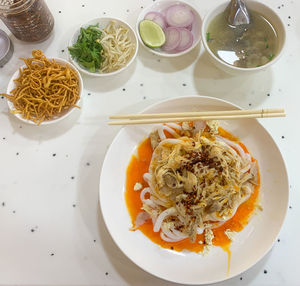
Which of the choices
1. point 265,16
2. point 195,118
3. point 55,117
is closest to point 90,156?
point 55,117

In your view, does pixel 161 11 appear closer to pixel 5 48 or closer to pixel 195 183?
pixel 5 48

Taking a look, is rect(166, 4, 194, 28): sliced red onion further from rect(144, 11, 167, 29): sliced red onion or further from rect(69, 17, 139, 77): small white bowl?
rect(69, 17, 139, 77): small white bowl

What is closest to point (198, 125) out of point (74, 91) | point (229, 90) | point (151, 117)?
point (151, 117)

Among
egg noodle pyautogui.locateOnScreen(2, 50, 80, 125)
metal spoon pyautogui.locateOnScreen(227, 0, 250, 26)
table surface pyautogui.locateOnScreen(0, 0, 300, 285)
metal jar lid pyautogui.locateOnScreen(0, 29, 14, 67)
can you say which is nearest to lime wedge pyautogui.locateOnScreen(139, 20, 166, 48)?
table surface pyautogui.locateOnScreen(0, 0, 300, 285)

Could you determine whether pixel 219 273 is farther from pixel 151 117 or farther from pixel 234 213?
pixel 151 117

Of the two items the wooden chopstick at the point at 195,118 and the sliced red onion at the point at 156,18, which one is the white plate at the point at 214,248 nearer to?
the wooden chopstick at the point at 195,118

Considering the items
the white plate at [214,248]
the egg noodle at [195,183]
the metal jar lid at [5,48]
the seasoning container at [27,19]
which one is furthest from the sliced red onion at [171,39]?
the metal jar lid at [5,48]
